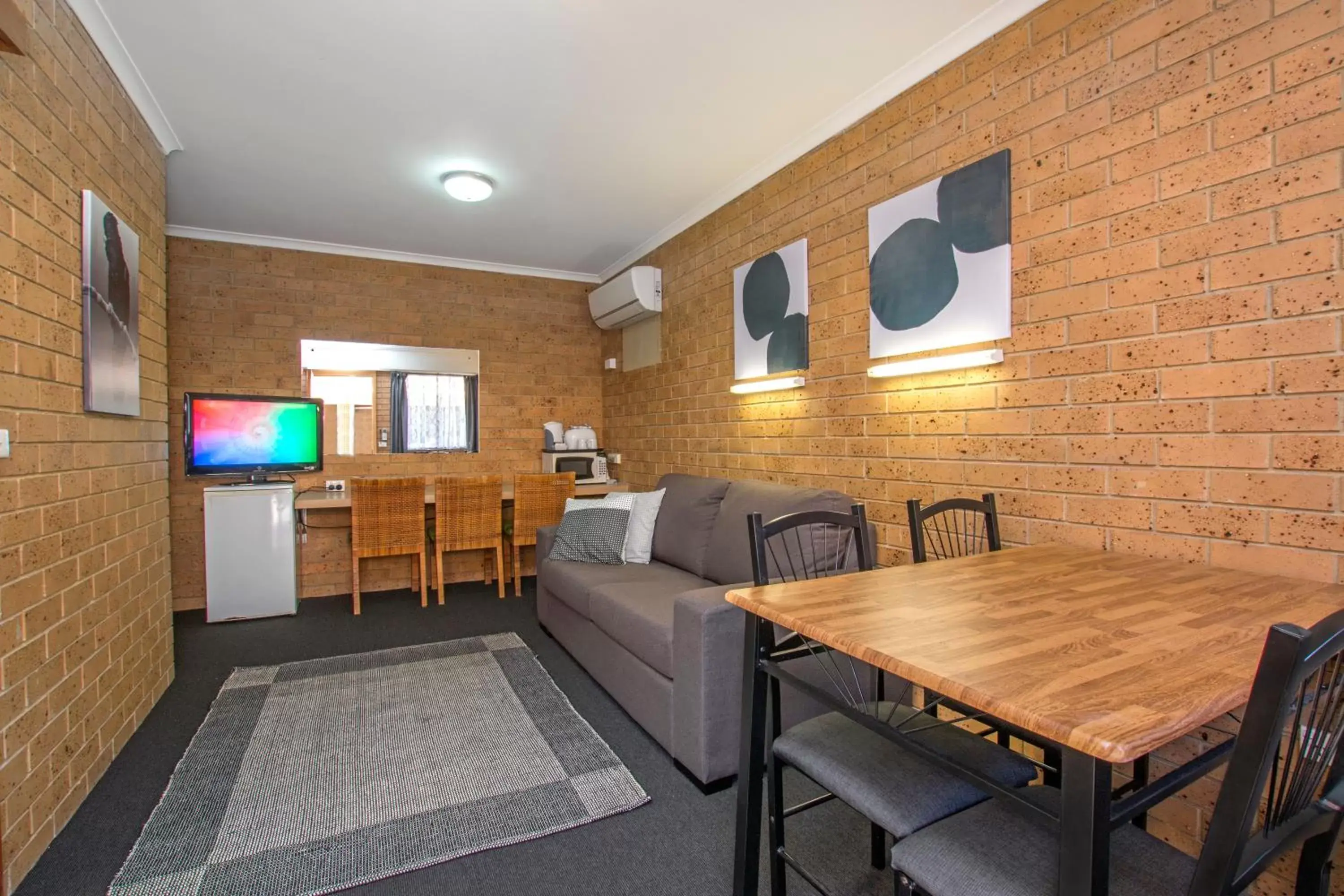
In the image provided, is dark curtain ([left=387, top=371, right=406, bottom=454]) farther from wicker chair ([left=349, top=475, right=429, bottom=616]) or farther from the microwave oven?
the microwave oven

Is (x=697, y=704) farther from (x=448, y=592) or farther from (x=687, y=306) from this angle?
(x=448, y=592)

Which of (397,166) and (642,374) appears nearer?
(397,166)

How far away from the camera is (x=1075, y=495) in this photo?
2020mm

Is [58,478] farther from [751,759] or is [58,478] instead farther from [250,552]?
[250,552]

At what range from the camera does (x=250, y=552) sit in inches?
163

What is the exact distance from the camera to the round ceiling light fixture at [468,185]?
347 cm

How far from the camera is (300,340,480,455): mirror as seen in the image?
4.80 meters

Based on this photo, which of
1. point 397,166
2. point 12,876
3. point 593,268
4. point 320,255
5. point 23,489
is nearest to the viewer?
point 12,876

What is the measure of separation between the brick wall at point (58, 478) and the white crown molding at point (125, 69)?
0.14ft

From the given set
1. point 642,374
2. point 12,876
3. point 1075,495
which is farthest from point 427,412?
point 1075,495

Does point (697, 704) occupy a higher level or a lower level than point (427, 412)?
lower

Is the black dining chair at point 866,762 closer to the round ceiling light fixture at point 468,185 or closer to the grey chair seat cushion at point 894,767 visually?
the grey chair seat cushion at point 894,767

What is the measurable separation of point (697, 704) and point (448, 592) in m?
3.29

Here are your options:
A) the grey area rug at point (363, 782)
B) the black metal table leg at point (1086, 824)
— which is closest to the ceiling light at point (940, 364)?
the black metal table leg at point (1086, 824)
